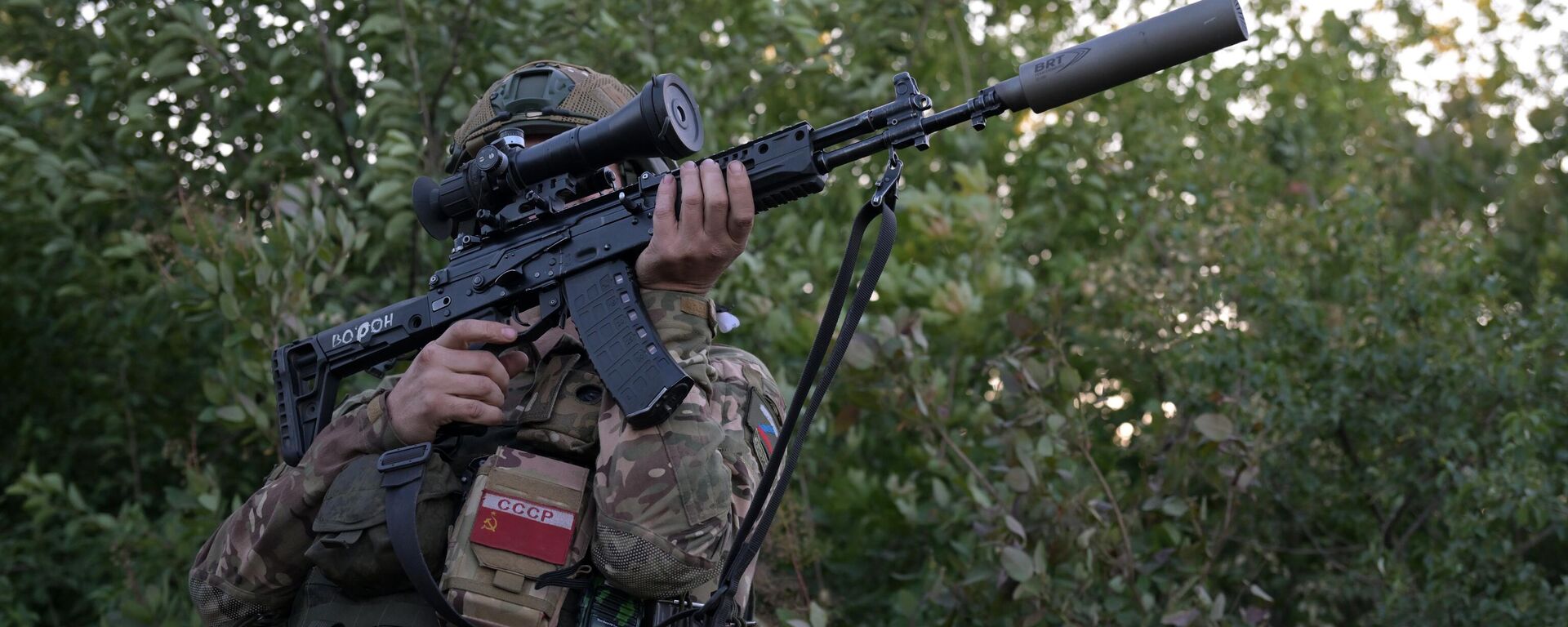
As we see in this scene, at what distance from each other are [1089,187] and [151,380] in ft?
14.5

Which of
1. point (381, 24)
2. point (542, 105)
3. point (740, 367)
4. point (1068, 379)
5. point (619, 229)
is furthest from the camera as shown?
point (381, 24)

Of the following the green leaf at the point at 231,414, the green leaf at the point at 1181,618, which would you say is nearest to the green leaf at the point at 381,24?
the green leaf at the point at 231,414

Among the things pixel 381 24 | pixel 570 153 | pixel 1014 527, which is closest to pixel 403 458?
pixel 570 153

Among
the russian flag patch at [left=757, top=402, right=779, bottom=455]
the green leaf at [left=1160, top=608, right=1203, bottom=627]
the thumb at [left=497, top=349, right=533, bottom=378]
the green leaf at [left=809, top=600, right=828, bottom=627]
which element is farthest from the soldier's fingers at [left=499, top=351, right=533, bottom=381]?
the green leaf at [left=1160, top=608, right=1203, bottom=627]

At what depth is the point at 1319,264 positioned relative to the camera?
16.5ft

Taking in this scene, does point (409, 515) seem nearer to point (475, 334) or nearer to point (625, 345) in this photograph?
point (475, 334)

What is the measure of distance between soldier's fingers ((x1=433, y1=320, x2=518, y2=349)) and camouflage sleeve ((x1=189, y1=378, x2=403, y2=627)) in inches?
9.1

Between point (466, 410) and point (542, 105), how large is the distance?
2.53 feet

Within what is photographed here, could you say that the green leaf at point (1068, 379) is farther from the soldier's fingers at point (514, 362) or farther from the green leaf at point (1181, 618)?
the soldier's fingers at point (514, 362)

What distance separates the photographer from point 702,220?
7.60 ft

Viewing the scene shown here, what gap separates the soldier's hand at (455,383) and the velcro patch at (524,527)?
0.18 meters

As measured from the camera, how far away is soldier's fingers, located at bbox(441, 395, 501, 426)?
2.38 metres

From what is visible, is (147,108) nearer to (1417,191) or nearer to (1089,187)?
(1089,187)

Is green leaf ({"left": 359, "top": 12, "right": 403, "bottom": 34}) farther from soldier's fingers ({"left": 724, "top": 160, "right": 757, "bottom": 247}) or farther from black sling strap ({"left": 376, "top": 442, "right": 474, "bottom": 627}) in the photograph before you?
soldier's fingers ({"left": 724, "top": 160, "right": 757, "bottom": 247})
